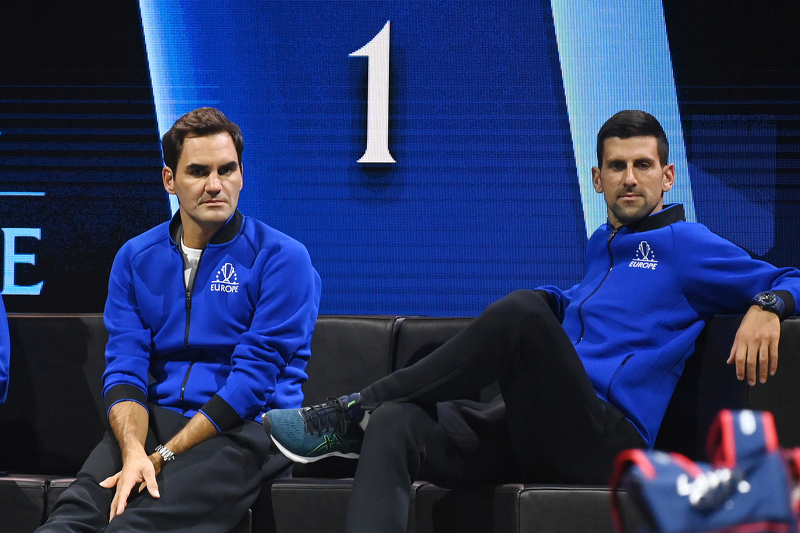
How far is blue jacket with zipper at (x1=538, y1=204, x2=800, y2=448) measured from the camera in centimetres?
→ 212

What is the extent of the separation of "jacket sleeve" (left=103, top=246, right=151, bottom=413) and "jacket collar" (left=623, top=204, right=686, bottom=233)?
1.41 metres

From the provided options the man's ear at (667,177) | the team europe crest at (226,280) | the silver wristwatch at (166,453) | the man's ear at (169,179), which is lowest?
the silver wristwatch at (166,453)

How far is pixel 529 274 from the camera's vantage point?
11.0 ft

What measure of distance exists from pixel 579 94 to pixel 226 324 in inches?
70.4

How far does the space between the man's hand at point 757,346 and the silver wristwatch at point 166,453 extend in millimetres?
1335

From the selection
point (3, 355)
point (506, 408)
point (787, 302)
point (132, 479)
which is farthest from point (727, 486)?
point (3, 355)

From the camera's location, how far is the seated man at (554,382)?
1886 mm

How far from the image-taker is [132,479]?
194 centimetres

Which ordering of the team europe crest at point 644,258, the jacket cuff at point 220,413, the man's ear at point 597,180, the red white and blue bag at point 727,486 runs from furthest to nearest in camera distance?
the man's ear at point 597,180, the team europe crest at point 644,258, the jacket cuff at point 220,413, the red white and blue bag at point 727,486

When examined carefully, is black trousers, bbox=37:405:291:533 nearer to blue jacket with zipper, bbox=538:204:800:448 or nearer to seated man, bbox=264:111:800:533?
seated man, bbox=264:111:800:533

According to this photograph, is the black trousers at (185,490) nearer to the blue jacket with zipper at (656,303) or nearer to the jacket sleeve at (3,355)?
the jacket sleeve at (3,355)

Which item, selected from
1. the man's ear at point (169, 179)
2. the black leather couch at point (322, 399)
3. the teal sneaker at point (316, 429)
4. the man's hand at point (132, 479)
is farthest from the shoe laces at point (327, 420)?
the man's ear at point (169, 179)

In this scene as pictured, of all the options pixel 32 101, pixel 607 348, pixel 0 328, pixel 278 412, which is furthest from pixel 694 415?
pixel 32 101

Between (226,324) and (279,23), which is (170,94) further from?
(226,324)
